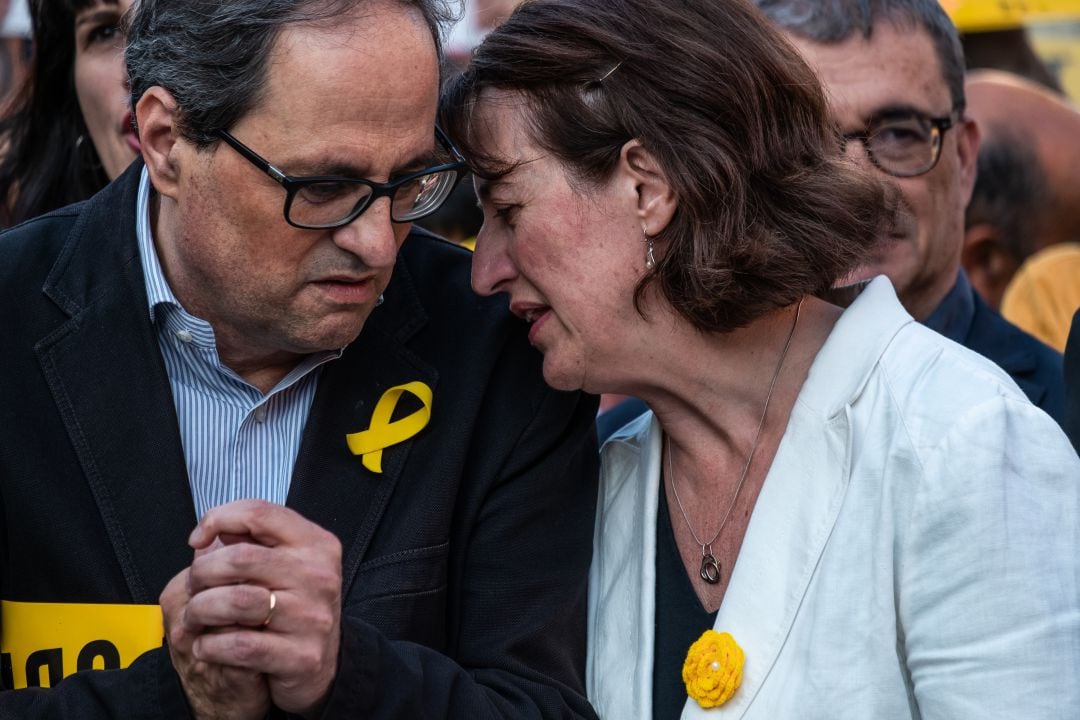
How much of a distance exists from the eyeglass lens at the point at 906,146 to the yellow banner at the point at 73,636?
2235 mm

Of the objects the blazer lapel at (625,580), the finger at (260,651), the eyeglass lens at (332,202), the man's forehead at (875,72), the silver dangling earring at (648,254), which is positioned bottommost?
the blazer lapel at (625,580)

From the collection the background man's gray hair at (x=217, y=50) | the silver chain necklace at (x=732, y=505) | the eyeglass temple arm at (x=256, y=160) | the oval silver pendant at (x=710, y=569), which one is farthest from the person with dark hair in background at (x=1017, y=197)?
the eyeglass temple arm at (x=256, y=160)

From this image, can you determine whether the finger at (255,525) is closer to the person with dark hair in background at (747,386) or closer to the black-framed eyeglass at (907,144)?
the person with dark hair in background at (747,386)

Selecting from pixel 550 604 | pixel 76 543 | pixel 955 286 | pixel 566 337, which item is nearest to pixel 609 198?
pixel 566 337

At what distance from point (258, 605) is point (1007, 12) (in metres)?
5.32

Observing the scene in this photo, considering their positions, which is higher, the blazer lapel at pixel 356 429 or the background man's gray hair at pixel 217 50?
the background man's gray hair at pixel 217 50

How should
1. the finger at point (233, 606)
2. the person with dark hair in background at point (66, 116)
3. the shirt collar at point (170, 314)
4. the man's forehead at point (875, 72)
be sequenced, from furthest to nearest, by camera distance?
the person with dark hair in background at point (66, 116)
the man's forehead at point (875, 72)
the shirt collar at point (170, 314)
the finger at point (233, 606)

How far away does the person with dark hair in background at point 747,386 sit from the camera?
2654mm

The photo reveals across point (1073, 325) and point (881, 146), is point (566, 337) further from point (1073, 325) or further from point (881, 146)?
point (881, 146)

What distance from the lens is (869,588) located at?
9.00 ft

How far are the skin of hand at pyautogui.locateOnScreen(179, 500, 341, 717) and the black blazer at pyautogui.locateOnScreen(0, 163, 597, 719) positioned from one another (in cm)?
13

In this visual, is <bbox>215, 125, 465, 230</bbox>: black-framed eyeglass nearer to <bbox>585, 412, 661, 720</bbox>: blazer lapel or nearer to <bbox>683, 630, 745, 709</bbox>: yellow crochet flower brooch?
<bbox>585, 412, 661, 720</bbox>: blazer lapel

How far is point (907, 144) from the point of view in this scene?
3.97m

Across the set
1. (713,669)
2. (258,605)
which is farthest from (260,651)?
(713,669)
